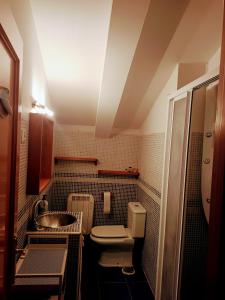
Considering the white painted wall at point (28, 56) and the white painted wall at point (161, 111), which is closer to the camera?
the white painted wall at point (28, 56)

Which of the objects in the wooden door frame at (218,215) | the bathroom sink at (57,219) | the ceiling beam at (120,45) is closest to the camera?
the wooden door frame at (218,215)

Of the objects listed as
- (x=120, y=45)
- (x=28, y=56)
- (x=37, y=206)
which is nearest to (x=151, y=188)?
(x=37, y=206)

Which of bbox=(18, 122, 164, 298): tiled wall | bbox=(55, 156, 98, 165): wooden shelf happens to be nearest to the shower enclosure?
bbox=(18, 122, 164, 298): tiled wall

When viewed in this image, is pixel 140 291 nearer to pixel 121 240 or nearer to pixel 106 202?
pixel 121 240

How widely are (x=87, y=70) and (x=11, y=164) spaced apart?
1.63 metres

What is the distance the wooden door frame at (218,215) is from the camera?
582mm

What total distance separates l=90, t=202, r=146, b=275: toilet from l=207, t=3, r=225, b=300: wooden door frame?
7.18 feet

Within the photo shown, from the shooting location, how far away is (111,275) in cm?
267

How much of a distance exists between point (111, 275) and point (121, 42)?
246cm

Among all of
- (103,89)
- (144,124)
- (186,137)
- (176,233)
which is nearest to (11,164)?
(186,137)

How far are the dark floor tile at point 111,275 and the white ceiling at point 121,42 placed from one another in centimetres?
186

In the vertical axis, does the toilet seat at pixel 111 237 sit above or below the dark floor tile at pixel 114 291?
above

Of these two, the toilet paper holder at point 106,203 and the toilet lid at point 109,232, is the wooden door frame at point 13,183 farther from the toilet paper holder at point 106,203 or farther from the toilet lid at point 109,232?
the toilet paper holder at point 106,203

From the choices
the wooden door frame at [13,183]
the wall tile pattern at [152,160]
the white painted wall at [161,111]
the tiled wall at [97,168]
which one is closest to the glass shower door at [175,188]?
the white painted wall at [161,111]
